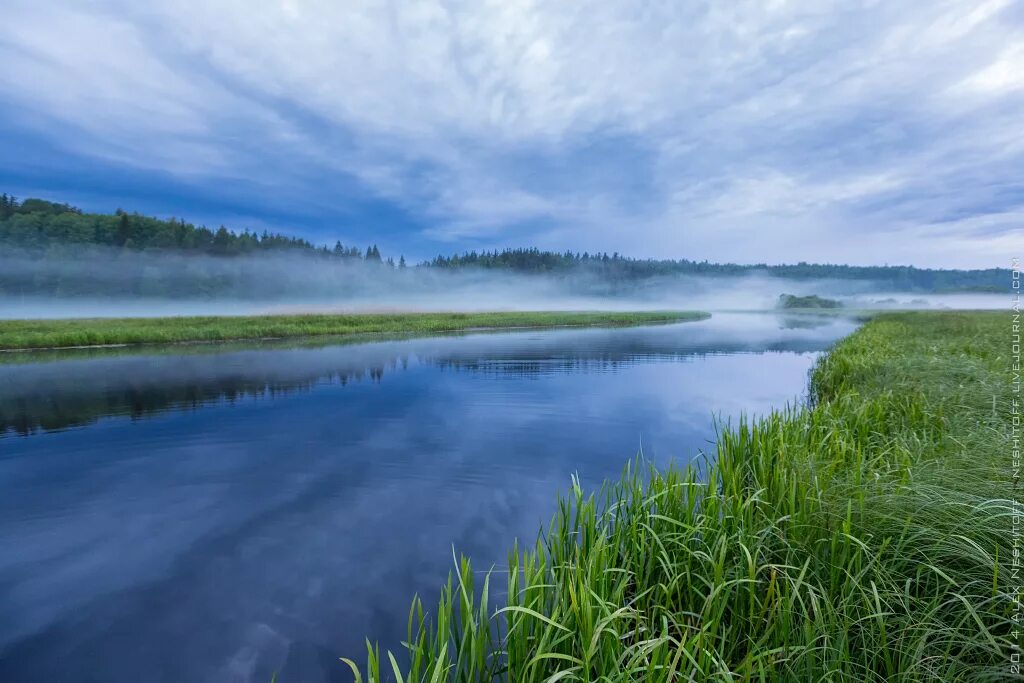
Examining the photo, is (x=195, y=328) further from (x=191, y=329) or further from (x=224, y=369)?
(x=224, y=369)

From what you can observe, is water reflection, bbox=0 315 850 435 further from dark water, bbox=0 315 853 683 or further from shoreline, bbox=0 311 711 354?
shoreline, bbox=0 311 711 354

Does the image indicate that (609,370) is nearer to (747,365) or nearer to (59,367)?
(747,365)

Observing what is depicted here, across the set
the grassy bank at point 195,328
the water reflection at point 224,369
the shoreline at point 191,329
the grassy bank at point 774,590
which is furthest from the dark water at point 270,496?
the grassy bank at point 195,328

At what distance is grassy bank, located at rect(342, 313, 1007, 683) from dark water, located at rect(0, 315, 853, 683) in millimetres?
1321

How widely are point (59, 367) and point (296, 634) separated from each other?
1230 inches

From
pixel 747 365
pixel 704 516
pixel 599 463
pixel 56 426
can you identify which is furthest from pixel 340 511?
pixel 747 365

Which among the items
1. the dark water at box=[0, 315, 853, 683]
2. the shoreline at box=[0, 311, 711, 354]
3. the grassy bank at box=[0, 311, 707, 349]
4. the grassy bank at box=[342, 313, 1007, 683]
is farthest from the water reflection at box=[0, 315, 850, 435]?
the grassy bank at box=[342, 313, 1007, 683]

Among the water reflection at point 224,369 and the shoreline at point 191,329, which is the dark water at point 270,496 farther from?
the shoreline at point 191,329

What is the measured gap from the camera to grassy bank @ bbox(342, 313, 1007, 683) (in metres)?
2.76

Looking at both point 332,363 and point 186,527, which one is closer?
point 186,527

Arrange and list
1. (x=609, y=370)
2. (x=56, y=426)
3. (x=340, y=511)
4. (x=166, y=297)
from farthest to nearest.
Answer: (x=166, y=297), (x=609, y=370), (x=56, y=426), (x=340, y=511)

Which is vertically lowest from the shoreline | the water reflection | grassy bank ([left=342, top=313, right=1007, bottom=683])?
the water reflection

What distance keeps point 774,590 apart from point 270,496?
28.4 feet

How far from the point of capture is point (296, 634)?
4.89 metres
